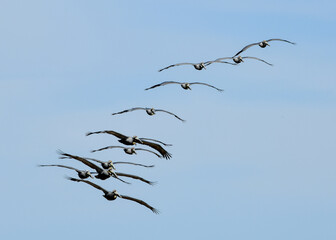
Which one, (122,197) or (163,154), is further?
(163,154)

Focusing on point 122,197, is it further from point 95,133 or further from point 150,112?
point 150,112

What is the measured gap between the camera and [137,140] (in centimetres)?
9075

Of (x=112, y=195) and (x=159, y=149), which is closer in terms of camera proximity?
(x=112, y=195)

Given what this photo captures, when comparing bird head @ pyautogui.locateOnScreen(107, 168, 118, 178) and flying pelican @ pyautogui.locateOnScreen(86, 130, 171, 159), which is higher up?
flying pelican @ pyautogui.locateOnScreen(86, 130, 171, 159)

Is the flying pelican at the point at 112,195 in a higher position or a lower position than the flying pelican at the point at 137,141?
lower

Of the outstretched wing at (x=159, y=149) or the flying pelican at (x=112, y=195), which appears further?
the outstretched wing at (x=159, y=149)

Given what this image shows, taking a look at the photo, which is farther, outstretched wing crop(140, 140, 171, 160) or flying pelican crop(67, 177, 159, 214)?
outstretched wing crop(140, 140, 171, 160)

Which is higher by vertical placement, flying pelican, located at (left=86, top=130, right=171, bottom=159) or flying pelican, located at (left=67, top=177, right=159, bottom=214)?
flying pelican, located at (left=86, top=130, right=171, bottom=159)

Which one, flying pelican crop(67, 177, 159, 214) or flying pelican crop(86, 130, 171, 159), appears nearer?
flying pelican crop(67, 177, 159, 214)

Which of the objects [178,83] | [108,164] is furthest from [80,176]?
[178,83]

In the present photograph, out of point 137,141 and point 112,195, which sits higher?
point 137,141

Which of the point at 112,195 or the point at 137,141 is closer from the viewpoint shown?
the point at 112,195

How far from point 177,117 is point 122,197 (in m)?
18.1

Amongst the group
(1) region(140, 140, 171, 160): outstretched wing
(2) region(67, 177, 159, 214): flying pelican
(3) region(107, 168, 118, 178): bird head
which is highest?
(1) region(140, 140, 171, 160): outstretched wing
